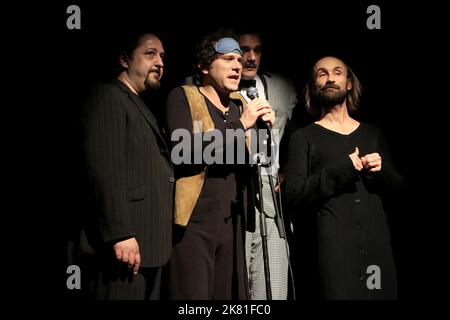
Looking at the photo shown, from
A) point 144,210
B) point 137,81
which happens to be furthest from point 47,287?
point 137,81

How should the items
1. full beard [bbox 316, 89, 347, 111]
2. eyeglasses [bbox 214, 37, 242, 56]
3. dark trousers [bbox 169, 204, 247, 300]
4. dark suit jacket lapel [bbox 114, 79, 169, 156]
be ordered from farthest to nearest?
1. full beard [bbox 316, 89, 347, 111]
2. eyeglasses [bbox 214, 37, 242, 56]
3. dark suit jacket lapel [bbox 114, 79, 169, 156]
4. dark trousers [bbox 169, 204, 247, 300]

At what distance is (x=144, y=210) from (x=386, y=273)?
1262 mm

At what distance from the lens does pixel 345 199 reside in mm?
3113

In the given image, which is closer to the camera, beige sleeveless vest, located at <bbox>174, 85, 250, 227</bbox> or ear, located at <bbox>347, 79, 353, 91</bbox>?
beige sleeveless vest, located at <bbox>174, 85, 250, 227</bbox>

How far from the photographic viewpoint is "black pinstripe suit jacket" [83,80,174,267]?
250cm

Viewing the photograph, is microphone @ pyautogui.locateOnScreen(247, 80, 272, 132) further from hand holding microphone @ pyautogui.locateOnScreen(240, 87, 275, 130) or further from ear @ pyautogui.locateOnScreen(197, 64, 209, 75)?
ear @ pyautogui.locateOnScreen(197, 64, 209, 75)

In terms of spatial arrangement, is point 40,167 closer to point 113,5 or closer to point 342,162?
point 113,5

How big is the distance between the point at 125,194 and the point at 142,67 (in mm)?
648

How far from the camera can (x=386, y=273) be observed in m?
3.05

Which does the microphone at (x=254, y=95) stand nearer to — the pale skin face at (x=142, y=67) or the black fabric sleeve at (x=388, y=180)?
the pale skin face at (x=142, y=67)

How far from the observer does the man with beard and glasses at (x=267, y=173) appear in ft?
10.4

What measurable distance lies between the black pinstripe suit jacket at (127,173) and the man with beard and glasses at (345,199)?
0.77 meters

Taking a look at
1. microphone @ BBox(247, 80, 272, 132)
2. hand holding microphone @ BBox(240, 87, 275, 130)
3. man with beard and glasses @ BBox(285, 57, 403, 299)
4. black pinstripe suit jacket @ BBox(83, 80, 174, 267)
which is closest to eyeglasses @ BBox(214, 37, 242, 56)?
microphone @ BBox(247, 80, 272, 132)

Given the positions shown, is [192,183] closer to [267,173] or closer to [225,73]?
[267,173]
